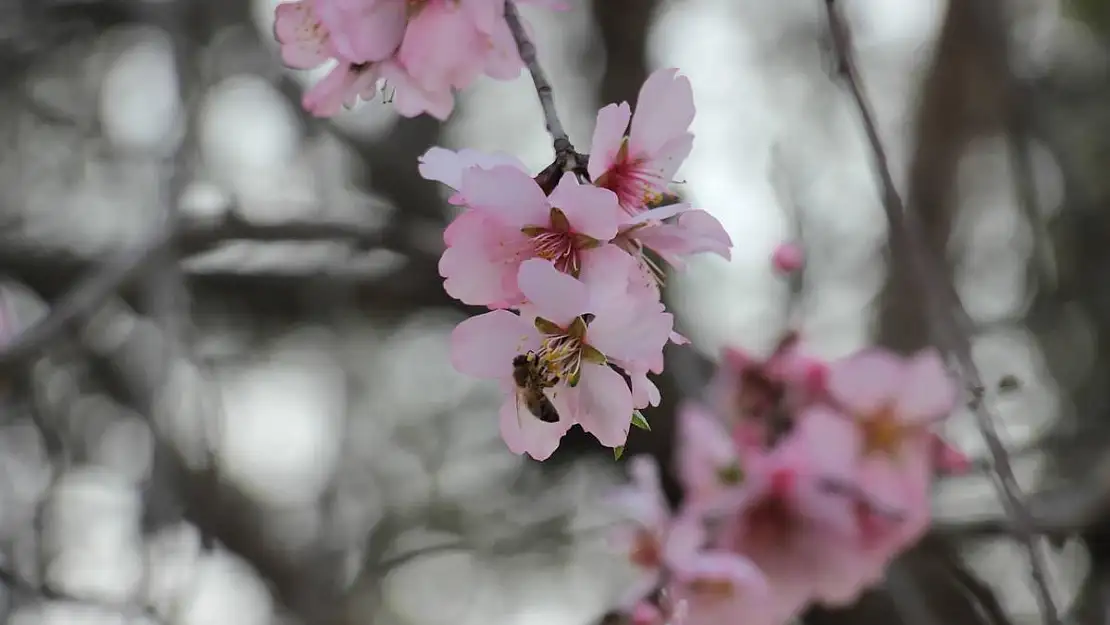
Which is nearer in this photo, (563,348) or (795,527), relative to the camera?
(563,348)

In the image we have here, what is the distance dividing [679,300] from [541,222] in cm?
166

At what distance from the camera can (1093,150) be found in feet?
7.42

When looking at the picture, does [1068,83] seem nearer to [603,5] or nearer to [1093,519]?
[603,5]

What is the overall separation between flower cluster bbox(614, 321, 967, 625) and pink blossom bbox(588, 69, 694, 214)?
579 mm

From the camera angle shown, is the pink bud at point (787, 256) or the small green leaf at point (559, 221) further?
the pink bud at point (787, 256)

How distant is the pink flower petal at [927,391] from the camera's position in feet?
3.63

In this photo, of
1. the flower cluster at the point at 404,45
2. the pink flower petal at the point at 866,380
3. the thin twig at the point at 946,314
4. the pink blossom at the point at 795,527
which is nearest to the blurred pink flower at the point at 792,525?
the pink blossom at the point at 795,527

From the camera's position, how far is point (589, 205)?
379mm

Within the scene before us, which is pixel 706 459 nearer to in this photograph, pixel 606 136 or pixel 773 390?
pixel 773 390

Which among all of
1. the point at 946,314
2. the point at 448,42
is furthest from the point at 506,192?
the point at 946,314

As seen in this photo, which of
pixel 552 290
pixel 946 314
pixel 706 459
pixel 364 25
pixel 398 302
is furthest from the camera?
pixel 398 302

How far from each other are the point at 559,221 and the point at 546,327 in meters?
0.05

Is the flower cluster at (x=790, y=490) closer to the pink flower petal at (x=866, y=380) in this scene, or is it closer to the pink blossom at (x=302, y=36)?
the pink flower petal at (x=866, y=380)

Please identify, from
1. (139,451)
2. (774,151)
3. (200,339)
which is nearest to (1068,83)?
(774,151)
